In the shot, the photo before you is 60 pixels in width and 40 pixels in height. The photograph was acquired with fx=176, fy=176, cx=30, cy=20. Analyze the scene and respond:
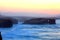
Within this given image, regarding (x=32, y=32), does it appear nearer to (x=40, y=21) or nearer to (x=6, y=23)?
(x=40, y=21)

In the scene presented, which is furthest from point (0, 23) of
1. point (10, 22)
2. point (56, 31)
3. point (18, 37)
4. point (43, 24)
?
point (56, 31)

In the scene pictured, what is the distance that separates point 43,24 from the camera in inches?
121

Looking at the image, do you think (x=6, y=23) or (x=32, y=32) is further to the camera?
(x=32, y=32)

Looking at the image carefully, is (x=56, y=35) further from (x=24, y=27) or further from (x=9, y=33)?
(x=9, y=33)

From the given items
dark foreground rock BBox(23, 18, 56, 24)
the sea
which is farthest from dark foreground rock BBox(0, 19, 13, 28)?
dark foreground rock BBox(23, 18, 56, 24)

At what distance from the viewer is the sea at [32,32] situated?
303cm

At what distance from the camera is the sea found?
9.93ft

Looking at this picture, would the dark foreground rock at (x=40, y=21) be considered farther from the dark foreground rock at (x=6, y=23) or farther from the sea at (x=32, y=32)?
the dark foreground rock at (x=6, y=23)

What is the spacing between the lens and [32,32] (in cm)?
311

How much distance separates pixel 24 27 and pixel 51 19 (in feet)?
1.61

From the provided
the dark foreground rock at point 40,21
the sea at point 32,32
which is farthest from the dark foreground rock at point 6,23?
the dark foreground rock at point 40,21

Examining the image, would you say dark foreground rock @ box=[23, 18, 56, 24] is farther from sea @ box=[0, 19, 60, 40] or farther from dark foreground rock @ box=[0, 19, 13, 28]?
dark foreground rock @ box=[0, 19, 13, 28]

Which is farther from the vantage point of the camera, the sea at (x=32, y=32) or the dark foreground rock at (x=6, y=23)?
the sea at (x=32, y=32)


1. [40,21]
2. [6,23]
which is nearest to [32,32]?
[40,21]
